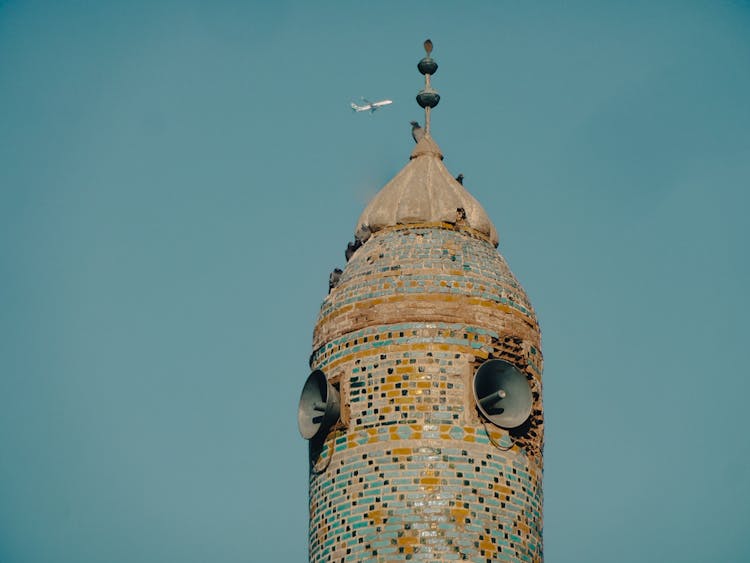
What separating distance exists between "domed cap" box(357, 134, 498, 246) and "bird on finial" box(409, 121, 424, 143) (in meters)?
0.67

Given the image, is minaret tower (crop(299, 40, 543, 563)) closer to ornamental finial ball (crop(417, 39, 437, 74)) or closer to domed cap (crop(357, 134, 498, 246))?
domed cap (crop(357, 134, 498, 246))

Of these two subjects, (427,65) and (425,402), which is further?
(427,65)

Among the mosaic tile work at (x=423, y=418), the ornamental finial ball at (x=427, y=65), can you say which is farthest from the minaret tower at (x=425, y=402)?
the ornamental finial ball at (x=427, y=65)

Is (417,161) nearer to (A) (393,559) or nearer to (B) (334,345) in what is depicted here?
(B) (334,345)

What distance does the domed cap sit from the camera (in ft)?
152

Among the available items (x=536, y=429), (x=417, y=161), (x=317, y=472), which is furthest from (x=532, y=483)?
(x=417, y=161)

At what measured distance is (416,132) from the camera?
4819cm

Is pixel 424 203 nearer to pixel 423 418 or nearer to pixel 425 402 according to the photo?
pixel 425 402

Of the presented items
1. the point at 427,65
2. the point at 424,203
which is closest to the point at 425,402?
the point at 424,203

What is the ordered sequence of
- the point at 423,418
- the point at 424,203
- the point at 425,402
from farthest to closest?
the point at 424,203, the point at 425,402, the point at 423,418

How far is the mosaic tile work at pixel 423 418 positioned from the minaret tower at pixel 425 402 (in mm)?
25

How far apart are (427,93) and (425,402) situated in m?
7.53

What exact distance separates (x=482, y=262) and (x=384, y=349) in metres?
2.81

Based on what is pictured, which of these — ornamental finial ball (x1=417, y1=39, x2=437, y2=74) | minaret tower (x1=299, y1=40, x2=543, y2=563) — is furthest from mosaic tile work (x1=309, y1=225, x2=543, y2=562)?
ornamental finial ball (x1=417, y1=39, x2=437, y2=74)
